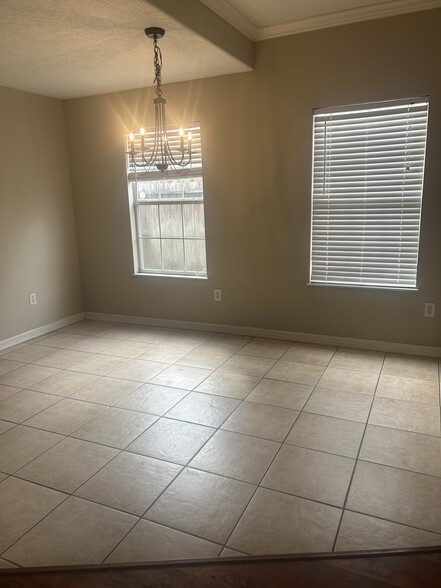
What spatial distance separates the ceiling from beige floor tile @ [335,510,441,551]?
2.78 m

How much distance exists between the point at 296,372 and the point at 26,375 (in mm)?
2169

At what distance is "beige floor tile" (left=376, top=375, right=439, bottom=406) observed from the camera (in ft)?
9.62

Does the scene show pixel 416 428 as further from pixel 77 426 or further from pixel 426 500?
pixel 77 426

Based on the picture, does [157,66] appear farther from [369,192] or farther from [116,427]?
[116,427]

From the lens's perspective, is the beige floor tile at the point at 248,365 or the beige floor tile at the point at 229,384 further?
the beige floor tile at the point at 248,365

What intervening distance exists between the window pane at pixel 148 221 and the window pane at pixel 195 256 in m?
0.40

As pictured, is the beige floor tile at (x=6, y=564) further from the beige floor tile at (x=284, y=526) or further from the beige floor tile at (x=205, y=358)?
the beige floor tile at (x=205, y=358)

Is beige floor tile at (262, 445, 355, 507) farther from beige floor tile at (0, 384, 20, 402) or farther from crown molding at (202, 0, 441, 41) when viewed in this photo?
crown molding at (202, 0, 441, 41)

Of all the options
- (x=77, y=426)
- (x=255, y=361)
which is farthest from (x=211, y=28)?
(x=77, y=426)

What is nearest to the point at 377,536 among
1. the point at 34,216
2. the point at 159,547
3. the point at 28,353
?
the point at 159,547

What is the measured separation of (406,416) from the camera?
107 inches

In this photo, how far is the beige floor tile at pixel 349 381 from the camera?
122 inches

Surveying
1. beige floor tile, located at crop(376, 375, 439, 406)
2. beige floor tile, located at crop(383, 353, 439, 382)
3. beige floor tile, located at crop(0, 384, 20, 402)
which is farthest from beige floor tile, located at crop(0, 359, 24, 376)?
beige floor tile, located at crop(383, 353, 439, 382)

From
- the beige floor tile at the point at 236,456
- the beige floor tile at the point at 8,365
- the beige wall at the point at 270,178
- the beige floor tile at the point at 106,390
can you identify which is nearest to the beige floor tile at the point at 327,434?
the beige floor tile at the point at 236,456
